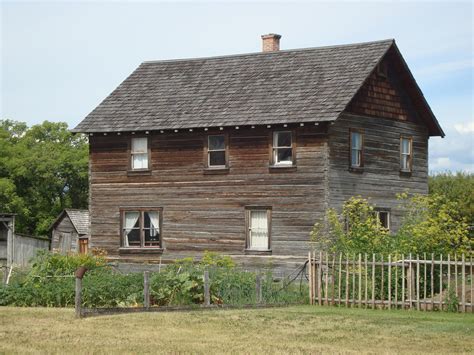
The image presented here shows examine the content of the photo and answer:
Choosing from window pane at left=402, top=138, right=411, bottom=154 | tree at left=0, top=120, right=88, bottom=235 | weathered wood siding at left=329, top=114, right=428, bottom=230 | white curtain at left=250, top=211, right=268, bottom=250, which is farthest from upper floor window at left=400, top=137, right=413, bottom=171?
tree at left=0, top=120, right=88, bottom=235

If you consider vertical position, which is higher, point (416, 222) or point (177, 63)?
point (177, 63)

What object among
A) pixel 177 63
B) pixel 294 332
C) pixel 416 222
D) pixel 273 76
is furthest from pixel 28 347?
pixel 177 63

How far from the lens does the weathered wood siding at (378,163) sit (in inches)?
1513

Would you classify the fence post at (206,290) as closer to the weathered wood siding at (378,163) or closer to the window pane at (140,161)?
the weathered wood siding at (378,163)

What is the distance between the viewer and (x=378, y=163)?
41062 mm

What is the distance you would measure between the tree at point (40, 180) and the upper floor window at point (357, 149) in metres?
36.2

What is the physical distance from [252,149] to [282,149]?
124 centimetres

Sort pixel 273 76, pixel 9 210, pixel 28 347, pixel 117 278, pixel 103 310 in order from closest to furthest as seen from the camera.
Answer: pixel 28 347 → pixel 103 310 → pixel 117 278 → pixel 273 76 → pixel 9 210

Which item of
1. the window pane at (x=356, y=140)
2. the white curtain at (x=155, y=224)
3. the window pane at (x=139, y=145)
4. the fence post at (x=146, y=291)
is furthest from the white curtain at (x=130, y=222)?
the fence post at (x=146, y=291)

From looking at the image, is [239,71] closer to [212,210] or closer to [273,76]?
[273,76]

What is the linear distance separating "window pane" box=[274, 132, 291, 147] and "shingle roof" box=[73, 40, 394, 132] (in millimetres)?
823

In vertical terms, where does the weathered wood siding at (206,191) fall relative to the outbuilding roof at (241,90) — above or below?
below

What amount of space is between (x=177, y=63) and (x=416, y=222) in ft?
52.7

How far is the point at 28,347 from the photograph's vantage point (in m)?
18.4
